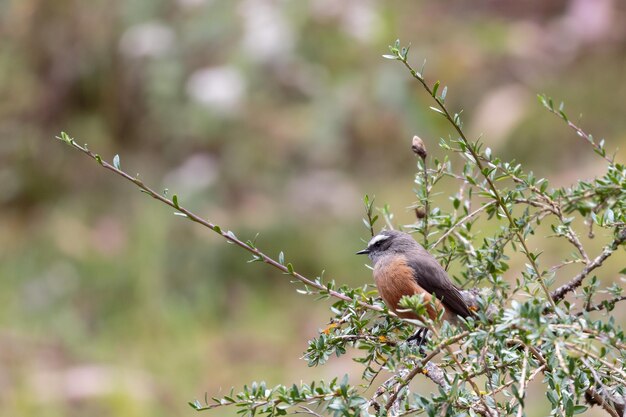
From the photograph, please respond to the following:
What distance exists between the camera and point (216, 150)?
24.0 feet

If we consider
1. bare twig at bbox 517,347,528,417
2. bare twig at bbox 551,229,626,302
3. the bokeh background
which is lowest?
bare twig at bbox 517,347,528,417

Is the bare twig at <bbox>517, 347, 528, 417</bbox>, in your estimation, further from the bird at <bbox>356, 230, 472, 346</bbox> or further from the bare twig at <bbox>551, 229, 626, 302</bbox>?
the bird at <bbox>356, 230, 472, 346</bbox>

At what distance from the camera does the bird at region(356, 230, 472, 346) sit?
2.76 metres

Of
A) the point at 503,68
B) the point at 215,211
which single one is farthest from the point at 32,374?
the point at 503,68

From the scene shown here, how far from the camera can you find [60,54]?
7980 millimetres

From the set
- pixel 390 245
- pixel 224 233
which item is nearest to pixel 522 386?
pixel 224 233

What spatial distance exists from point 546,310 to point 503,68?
6495mm

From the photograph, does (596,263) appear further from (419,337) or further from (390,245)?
(390,245)

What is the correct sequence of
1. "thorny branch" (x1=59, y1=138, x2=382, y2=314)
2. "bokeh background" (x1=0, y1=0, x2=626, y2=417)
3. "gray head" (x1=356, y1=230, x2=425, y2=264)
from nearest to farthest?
"thorny branch" (x1=59, y1=138, x2=382, y2=314)
"gray head" (x1=356, y1=230, x2=425, y2=264)
"bokeh background" (x1=0, y1=0, x2=626, y2=417)

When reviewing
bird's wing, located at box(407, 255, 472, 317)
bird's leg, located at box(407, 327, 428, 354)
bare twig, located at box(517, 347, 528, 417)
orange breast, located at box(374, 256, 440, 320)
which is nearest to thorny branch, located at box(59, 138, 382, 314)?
bird's leg, located at box(407, 327, 428, 354)

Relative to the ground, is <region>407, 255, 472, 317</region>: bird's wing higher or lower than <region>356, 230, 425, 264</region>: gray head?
lower

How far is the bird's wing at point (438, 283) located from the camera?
8.82 feet

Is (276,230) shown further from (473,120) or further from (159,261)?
(473,120)

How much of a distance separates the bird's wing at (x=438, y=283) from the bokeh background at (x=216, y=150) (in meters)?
2.96
